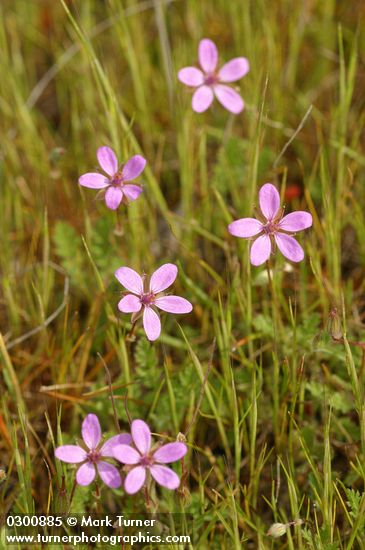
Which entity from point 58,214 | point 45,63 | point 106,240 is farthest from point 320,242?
point 45,63

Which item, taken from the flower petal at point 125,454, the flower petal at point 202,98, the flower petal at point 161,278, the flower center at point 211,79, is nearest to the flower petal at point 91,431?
the flower petal at point 125,454

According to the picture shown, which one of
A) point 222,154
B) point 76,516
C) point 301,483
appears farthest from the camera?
point 222,154

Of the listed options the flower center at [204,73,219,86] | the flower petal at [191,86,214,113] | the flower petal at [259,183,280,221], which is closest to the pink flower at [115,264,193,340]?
the flower petal at [259,183,280,221]

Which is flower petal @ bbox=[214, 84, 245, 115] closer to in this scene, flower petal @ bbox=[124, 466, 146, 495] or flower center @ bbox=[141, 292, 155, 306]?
flower center @ bbox=[141, 292, 155, 306]

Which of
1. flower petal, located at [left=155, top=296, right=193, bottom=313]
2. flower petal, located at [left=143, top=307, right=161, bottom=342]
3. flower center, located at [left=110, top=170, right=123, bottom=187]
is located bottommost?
flower petal, located at [left=143, top=307, right=161, bottom=342]

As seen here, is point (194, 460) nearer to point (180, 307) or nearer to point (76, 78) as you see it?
point (180, 307)
